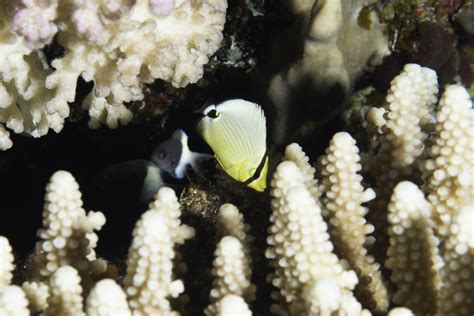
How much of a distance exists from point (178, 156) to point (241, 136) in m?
0.55

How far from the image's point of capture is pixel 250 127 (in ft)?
7.89

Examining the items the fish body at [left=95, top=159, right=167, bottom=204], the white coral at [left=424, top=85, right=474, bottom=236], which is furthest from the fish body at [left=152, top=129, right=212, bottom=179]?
the white coral at [left=424, top=85, right=474, bottom=236]

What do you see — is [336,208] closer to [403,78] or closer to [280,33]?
[403,78]

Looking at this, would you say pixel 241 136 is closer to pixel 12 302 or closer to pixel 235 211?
pixel 235 211

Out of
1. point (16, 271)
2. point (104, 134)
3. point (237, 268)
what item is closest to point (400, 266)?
point (237, 268)

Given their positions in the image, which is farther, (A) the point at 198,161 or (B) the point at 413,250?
(A) the point at 198,161

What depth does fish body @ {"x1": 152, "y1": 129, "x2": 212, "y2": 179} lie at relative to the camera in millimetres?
2826

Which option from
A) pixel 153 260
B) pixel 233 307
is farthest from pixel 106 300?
pixel 233 307

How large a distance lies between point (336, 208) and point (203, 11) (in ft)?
3.36

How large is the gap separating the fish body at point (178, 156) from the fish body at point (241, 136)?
38cm

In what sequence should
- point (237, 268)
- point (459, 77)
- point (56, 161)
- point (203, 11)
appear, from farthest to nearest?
point (459, 77), point (56, 161), point (203, 11), point (237, 268)

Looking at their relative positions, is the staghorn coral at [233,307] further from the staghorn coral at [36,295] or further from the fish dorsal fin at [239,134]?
the fish dorsal fin at [239,134]

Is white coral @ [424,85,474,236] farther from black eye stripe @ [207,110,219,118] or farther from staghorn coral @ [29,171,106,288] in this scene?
staghorn coral @ [29,171,106,288]

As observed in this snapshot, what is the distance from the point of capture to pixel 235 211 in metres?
1.96
